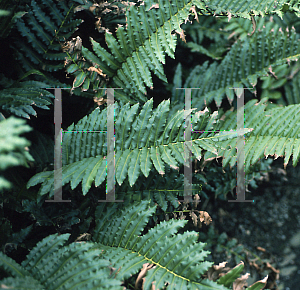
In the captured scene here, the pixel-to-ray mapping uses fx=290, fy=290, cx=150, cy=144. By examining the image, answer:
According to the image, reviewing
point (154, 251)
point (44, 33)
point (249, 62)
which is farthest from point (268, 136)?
point (44, 33)

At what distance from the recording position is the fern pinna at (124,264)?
815 millimetres

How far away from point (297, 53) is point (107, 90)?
0.95 meters

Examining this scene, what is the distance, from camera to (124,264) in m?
0.89

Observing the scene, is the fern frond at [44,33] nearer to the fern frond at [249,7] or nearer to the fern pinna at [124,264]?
the fern frond at [249,7]

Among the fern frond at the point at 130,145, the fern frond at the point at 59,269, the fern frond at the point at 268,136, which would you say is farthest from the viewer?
the fern frond at the point at 268,136

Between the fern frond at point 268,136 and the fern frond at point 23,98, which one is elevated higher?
the fern frond at point 23,98

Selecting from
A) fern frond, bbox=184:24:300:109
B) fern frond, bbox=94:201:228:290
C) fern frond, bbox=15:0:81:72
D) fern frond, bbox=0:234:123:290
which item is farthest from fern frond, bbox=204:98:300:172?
fern frond, bbox=15:0:81:72

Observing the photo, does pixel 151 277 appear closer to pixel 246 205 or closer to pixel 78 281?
pixel 78 281

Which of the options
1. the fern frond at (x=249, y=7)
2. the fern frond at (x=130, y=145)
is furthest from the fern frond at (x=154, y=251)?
the fern frond at (x=249, y=7)

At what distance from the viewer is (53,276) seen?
86 centimetres

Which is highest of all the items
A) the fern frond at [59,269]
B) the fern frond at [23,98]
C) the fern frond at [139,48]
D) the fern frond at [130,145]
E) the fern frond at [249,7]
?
the fern frond at [249,7]

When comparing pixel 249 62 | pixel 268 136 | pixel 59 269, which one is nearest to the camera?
pixel 59 269

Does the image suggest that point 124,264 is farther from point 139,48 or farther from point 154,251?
point 139,48

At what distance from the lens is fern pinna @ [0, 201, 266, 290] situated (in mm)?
815
